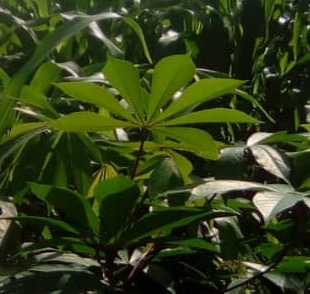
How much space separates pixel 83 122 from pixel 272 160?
0.53 feet

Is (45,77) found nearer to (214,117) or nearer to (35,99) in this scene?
(35,99)

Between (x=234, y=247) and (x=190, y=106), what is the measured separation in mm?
140

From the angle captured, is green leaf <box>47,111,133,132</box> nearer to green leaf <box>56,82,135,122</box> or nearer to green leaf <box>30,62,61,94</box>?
green leaf <box>56,82,135,122</box>

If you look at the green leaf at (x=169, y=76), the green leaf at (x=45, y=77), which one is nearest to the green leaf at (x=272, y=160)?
the green leaf at (x=169, y=76)

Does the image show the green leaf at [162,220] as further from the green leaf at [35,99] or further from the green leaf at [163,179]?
the green leaf at [35,99]

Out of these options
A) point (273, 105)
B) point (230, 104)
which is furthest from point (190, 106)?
point (273, 105)

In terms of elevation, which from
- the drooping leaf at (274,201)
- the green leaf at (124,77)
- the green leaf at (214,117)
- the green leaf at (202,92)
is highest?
the green leaf at (124,77)

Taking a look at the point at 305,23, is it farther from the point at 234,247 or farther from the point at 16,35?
the point at 234,247

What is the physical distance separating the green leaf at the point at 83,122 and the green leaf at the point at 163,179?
0.05m

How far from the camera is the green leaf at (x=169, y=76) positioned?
59cm

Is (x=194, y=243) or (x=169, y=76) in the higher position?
(x=169, y=76)

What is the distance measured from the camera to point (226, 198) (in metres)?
0.68

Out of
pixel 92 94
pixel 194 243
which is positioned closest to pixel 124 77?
pixel 92 94

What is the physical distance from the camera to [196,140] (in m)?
0.62
